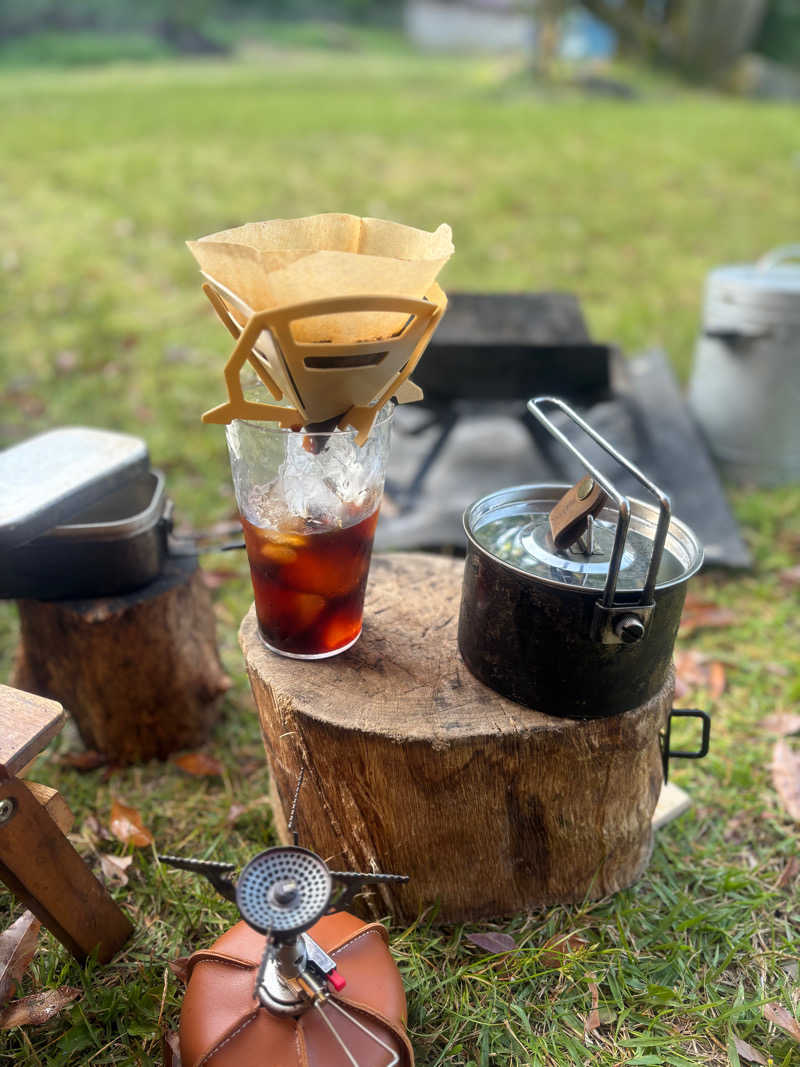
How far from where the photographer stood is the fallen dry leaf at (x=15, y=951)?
70.9 inches

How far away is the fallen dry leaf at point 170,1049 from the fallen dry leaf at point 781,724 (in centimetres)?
193

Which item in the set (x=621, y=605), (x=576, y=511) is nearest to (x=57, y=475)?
(x=576, y=511)

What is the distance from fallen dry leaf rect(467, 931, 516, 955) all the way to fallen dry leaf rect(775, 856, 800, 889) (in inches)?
29.2

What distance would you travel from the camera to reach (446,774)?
5.78 feet

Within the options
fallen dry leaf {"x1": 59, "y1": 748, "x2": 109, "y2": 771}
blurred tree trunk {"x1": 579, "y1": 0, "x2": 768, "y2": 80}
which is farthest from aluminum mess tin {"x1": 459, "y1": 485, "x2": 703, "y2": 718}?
blurred tree trunk {"x1": 579, "y1": 0, "x2": 768, "y2": 80}

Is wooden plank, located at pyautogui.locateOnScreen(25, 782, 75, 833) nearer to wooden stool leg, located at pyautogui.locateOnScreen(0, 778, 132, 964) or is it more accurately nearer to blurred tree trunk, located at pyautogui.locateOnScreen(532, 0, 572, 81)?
wooden stool leg, located at pyautogui.locateOnScreen(0, 778, 132, 964)

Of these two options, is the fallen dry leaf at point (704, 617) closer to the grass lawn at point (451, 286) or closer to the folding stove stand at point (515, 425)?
the grass lawn at point (451, 286)

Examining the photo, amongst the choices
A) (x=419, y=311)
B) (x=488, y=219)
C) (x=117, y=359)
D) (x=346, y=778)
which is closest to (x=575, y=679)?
(x=346, y=778)

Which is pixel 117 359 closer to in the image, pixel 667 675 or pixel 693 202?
pixel 667 675

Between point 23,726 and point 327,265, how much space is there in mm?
1040

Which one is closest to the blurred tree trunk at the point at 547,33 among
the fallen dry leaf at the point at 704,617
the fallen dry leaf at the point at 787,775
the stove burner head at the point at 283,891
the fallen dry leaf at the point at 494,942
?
the fallen dry leaf at the point at 704,617

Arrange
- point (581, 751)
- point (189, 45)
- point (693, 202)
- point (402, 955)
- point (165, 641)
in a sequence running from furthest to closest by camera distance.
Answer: point (189, 45)
point (693, 202)
point (165, 641)
point (402, 955)
point (581, 751)

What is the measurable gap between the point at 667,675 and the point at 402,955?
869mm

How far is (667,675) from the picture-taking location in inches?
74.5
